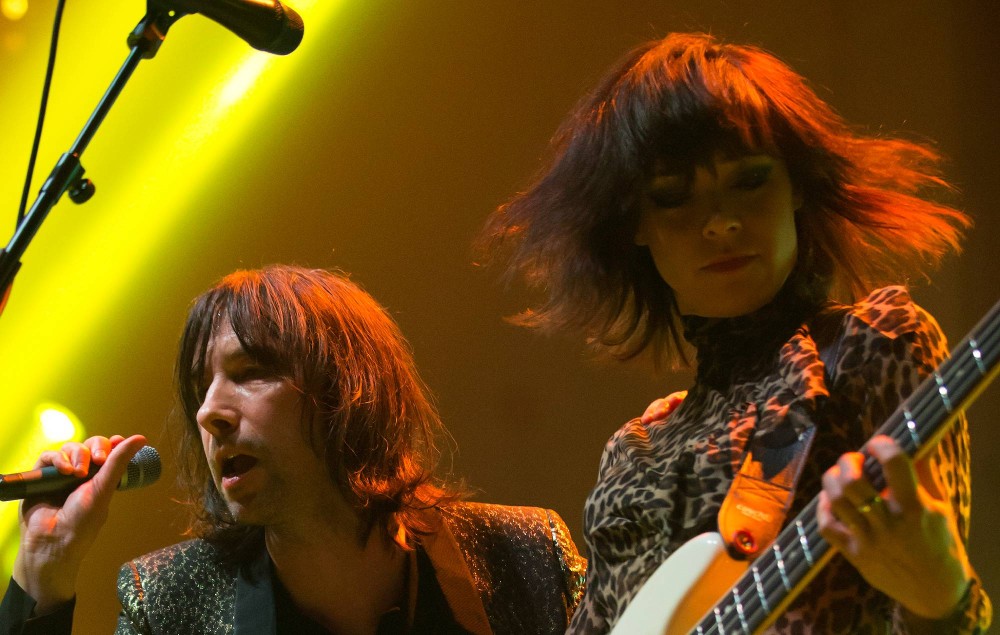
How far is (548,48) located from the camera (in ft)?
8.82

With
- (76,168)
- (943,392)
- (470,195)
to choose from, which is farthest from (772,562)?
(470,195)

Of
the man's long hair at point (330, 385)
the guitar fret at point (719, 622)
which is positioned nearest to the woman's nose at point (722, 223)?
the guitar fret at point (719, 622)

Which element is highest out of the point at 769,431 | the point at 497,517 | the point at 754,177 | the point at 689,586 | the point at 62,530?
the point at 754,177

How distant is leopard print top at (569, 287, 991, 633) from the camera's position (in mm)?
1083

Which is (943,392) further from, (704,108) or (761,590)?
(704,108)

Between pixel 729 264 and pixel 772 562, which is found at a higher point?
pixel 729 264

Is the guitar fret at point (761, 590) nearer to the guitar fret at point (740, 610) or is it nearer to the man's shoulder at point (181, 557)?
the guitar fret at point (740, 610)

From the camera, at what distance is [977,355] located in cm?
90

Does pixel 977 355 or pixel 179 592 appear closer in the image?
pixel 977 355

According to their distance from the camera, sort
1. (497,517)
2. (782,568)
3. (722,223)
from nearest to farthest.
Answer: (782,568) → (722,223) → (497,517)

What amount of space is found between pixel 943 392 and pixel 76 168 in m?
0.98

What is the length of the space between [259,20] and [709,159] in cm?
61

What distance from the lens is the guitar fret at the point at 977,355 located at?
89 centimetres

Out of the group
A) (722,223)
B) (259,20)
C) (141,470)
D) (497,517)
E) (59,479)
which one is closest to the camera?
(722,223)
